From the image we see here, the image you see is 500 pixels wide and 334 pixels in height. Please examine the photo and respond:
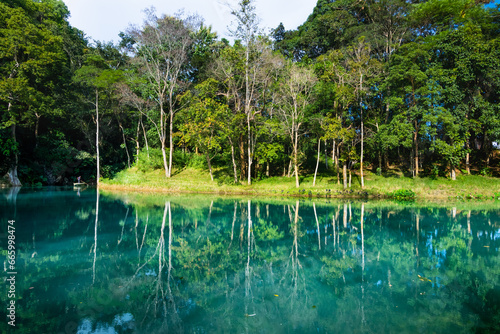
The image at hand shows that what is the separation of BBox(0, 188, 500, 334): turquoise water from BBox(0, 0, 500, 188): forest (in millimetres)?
12908

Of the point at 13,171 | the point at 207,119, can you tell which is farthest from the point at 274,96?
the point at 13,171

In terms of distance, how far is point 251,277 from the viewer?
17.2 ft

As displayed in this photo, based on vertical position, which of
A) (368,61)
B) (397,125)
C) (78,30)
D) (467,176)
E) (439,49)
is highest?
(78,30)

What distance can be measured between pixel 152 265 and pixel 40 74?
27572 mm

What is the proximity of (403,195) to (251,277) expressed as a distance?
56.5 feet

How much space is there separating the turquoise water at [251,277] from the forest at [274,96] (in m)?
12.9

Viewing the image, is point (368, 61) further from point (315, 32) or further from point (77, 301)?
point (77, 301)

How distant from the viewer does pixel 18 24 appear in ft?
77.9

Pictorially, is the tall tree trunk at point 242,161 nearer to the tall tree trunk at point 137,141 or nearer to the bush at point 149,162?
the bush at point 149,162

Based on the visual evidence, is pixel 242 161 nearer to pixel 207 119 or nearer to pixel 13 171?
pixel 207 119

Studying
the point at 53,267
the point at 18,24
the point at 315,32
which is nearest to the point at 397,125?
the point at 315,32

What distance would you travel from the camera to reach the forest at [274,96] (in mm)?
20953

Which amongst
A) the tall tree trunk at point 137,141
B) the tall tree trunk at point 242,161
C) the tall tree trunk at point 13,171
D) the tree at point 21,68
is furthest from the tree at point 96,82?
the tall tree trunk at point 242,161

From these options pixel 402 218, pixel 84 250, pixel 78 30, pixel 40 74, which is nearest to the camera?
pixel 84 250
